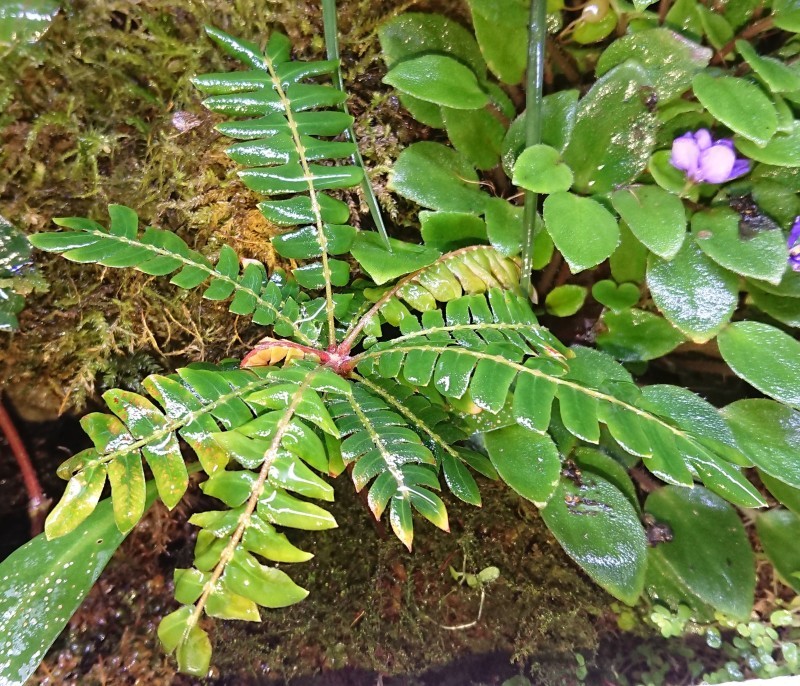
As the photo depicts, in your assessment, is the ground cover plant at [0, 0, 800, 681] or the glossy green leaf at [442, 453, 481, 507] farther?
the glossy green leaf at [442, 453, 481, 507]

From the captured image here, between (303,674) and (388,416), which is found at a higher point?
(388,416)

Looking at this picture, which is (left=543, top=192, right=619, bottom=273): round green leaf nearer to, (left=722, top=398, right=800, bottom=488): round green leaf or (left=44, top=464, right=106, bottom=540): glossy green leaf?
(left=722, top=398, right=800, bottom=488): round green leaf

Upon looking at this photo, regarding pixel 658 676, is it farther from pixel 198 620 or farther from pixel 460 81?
pixel 460 81

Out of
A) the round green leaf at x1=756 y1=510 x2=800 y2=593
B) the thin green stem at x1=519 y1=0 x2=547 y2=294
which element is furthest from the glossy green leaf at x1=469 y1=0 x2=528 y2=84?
the round green leaf at x1=756 y1=510 x2=800 y2=593

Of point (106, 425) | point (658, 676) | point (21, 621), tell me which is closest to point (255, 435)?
point (106, 425)

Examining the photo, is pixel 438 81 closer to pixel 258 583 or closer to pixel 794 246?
pixel 794 246
